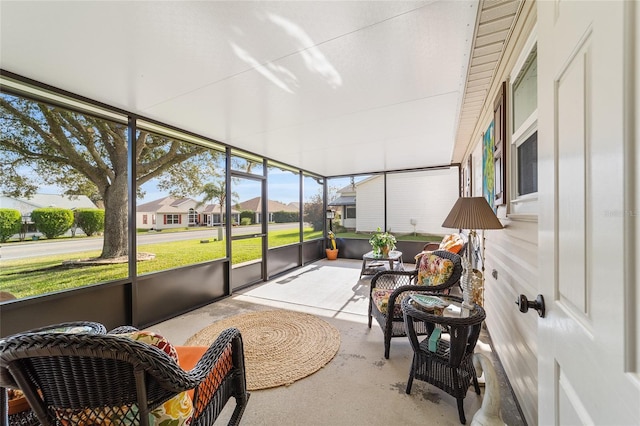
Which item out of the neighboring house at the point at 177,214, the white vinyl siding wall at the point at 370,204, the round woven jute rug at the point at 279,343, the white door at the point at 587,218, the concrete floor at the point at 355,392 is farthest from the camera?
the white vinyl siding wall at the point at 370,204

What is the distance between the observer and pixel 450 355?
1.73 meters

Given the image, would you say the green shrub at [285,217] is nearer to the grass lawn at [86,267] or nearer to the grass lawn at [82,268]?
the grass lawn at [86,267]

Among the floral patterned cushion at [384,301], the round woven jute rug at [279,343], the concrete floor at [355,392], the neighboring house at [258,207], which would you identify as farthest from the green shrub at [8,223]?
the floral patterned cushion at [384,301]

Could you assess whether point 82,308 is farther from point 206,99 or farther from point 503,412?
point 503,412

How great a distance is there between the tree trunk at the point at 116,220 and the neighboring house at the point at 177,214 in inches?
6.1

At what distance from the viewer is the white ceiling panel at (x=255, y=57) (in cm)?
149

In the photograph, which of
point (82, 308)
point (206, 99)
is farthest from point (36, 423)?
point (206, 99)

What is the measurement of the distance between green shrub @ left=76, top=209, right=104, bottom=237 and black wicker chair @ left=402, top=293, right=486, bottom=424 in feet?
10.9

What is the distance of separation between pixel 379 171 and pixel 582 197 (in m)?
6.22

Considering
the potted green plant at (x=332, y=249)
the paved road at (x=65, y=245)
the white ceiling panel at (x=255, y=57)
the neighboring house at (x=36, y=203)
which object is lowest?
the potted green plant at (x=332, y=249)

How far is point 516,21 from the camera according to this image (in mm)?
1570

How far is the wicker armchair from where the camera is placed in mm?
874

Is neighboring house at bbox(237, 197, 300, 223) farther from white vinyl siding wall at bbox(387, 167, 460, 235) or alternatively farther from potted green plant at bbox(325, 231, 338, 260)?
white vinyl siding wall at bbox(387, 167, 460, 235)

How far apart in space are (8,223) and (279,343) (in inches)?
106
